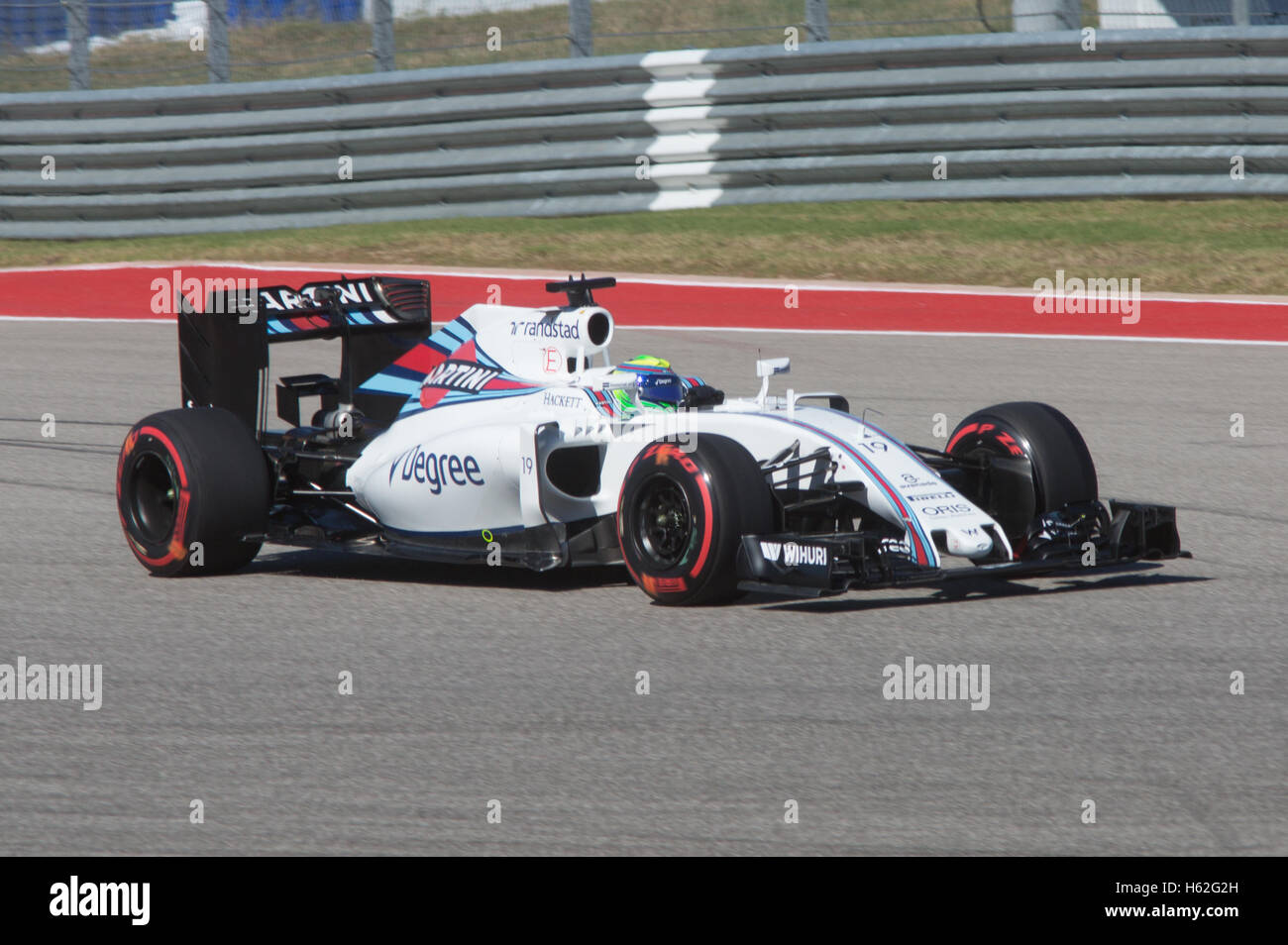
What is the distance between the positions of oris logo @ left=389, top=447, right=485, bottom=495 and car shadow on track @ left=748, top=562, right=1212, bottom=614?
1211mm

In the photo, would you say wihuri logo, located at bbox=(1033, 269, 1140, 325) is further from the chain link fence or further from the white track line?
the chain link fence

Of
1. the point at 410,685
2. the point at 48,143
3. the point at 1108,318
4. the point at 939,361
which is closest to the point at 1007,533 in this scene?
the point at 410,685

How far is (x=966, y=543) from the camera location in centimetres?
675

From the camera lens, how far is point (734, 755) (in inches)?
201

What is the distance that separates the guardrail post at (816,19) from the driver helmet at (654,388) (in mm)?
9209

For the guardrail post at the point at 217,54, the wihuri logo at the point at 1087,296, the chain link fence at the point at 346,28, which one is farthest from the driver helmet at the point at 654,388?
the guardrail post at the point at 217,54

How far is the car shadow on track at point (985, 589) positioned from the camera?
6.94 m

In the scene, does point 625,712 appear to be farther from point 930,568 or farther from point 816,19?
point 816,19

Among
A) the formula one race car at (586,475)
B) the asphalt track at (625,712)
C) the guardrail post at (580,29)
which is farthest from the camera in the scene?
the guardrail post at (580,29)

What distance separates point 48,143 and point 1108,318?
932 centimetres

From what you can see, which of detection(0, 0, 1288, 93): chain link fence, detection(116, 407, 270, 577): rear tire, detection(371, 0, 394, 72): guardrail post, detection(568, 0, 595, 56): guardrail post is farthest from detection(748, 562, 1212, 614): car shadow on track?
detection(371, 0, 394, 72): guardrail post

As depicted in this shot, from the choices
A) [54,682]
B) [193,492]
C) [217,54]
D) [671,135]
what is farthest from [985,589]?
[217,54]

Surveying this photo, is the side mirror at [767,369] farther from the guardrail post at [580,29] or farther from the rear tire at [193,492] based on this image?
the guardrail post at [580,29]

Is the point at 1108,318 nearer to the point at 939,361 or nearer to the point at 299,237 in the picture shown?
the point at 939,361
